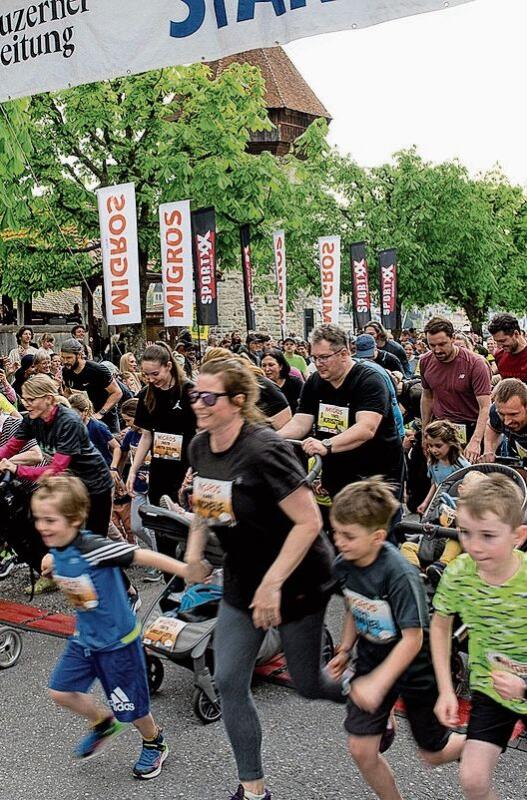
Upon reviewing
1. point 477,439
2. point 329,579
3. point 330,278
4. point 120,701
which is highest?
point 330,278

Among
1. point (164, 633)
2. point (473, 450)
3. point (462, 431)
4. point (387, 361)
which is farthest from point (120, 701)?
point (387, 361)

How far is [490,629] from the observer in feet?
10.5

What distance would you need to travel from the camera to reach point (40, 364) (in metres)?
10.5

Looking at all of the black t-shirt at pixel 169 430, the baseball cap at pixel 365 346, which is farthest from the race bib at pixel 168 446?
the baseball cap at pixel 365 346

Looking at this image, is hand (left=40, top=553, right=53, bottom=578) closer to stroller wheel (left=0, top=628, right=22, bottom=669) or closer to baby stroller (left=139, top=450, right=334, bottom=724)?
baby stroller (left=139, top=450, right=334, bottom=724)

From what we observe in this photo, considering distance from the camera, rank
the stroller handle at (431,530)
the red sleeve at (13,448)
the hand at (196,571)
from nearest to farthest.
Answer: the hand at (196,571), the stroller handle at (431,530), the red sleeve at (13,448)

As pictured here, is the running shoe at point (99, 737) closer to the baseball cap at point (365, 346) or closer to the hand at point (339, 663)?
the hand at point (339, 663)

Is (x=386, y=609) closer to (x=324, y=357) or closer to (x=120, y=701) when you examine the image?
(x=120, y=701)

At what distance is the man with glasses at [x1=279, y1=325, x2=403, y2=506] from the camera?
5306mm

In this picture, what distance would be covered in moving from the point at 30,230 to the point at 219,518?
24.5m

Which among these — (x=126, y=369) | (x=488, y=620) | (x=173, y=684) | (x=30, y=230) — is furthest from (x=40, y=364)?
(x=30, y=230)

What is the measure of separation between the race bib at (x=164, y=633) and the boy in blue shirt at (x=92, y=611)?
0.67 meters

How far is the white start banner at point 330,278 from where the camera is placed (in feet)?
70.5

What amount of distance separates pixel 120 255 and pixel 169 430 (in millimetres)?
5961
